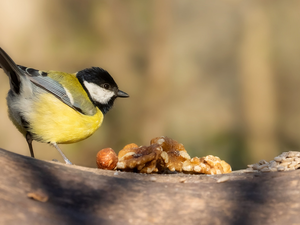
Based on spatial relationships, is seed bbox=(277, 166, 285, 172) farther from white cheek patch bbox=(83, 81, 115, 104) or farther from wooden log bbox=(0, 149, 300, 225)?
white cheek patch bbox=(83, 81, 115, 104)

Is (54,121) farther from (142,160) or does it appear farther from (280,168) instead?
(280,168)

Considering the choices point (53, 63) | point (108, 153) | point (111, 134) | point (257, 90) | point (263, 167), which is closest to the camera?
point (263, 167)

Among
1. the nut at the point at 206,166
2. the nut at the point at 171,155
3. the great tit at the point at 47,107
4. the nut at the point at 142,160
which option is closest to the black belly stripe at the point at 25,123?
the great tit at the point at 47,107

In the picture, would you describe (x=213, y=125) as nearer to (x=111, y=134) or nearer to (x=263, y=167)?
(x=111, y=134)

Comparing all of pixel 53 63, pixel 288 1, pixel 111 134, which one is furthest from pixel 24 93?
pixel 288 1

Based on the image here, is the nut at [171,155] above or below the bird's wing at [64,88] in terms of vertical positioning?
below

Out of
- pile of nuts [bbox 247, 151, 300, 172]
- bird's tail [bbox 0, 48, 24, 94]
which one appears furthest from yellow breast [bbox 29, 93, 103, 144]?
pile of nuts [bbox 247, 151, 300, 172]

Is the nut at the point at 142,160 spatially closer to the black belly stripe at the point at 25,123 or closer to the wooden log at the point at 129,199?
the wooden log at the point at 129,199
